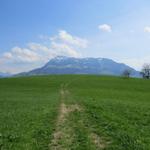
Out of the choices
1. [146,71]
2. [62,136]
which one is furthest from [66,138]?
[146,71]

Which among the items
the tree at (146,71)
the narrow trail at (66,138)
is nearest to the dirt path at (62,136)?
the narrow trail at (66,138)

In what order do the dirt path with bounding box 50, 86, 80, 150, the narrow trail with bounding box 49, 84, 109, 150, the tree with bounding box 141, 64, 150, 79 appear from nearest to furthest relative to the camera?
1. the narrow trail with bounding box 49, 84, 109, 150
2. the dirt path with bounding box 50, 86, 80, 150
3. the tree with bounding box 141, 64, 150, 79

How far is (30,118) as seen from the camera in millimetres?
27344

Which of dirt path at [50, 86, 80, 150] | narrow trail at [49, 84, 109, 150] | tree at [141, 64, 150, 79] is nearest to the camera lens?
narrow trail at [49, 84, 109, 150]

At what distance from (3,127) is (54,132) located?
15.7 feet

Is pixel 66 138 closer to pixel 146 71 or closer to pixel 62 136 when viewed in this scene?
pixel 62 136

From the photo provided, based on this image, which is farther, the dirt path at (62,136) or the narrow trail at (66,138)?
the dirt path at (62,136)

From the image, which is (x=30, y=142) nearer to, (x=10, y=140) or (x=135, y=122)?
(x=10, y=140)

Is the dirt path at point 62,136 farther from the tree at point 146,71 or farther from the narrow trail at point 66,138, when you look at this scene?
the tree at point 146,71

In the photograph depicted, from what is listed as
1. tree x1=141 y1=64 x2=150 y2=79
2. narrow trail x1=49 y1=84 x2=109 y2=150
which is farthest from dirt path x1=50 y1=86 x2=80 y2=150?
tree x1=141 y1=64 x2=150 y2=79

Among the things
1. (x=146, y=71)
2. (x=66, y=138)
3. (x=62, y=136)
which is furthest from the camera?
(x=146, y=71)

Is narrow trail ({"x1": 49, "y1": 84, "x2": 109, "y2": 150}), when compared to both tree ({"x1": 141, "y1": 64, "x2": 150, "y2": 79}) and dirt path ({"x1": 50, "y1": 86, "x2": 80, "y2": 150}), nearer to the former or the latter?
dirt path ({"x1": 50, "y1": 86, "x2": 80, "y2": 150})

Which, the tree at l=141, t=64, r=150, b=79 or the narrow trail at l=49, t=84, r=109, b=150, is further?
the tree at l=141, t=64, r=150, b=79

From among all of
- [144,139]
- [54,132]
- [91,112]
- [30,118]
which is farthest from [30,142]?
[91,112]
